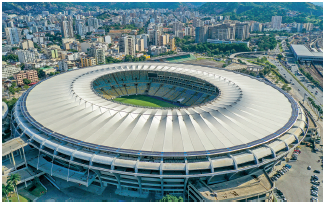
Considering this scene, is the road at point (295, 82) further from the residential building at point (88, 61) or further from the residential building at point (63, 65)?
the residential building at point (63, 65)

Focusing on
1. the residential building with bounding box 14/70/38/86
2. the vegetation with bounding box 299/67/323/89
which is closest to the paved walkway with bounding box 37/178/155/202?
the residential building with bounding box 14/70/38/86

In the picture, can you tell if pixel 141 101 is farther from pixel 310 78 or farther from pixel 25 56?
pixel 25 56

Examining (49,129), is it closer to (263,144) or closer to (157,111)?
(157,111)

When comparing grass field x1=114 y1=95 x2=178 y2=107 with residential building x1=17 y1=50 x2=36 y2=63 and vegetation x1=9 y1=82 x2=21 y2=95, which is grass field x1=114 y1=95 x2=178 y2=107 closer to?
vegetation x1=9 y1=82 x2=21 y2=95

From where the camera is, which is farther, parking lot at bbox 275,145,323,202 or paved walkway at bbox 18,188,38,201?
parking lot at bbox 275,145,323,202

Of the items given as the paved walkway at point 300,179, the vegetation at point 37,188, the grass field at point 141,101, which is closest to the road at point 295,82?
the paved walkway at point 300,179

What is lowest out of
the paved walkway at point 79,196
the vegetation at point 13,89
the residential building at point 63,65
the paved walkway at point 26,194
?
the paved walkway at point 79,196

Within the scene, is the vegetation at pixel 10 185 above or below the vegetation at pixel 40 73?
below

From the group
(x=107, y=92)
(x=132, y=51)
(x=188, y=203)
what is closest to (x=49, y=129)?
(x=188, y=203)
